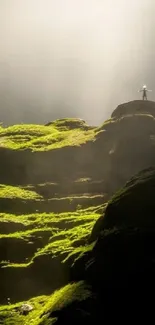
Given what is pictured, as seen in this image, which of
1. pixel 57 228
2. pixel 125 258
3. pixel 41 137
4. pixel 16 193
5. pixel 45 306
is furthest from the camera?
pixel 41 137

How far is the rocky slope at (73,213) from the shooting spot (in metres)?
25.2

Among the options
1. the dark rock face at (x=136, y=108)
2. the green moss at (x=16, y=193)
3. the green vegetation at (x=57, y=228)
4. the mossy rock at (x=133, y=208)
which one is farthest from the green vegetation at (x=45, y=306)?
the dark rock face at (x=136, y=108)

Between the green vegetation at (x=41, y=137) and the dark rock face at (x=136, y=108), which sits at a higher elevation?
the dark rock face at (x=136, y=108)

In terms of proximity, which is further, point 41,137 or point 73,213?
point 41,137

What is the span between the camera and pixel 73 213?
171 feet

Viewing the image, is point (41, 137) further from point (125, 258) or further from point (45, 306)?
point (125, 258)

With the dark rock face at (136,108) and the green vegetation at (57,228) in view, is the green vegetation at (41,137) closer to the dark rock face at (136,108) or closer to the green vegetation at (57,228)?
the dark rock face at (136,108)

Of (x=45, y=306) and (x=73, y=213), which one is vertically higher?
(x=45, y=306)

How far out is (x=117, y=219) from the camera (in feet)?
93.4

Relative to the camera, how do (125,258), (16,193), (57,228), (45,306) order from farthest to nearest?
1. (16,193)
2. (57,228)
3. (45,306)
4. (125,258)

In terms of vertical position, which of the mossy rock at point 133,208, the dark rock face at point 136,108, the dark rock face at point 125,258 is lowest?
the dark rock face at point 125,258

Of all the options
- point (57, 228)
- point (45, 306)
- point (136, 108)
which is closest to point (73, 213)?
point (57, 228)

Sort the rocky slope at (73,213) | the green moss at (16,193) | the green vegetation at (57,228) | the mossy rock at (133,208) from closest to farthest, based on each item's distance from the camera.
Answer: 1. the rocky slope at (73,213)
2. the mossy rock at (133,208)
3. the green vegetation at (57,228)
4. the green moss at (16,193)

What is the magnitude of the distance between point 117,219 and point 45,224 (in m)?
21.3
